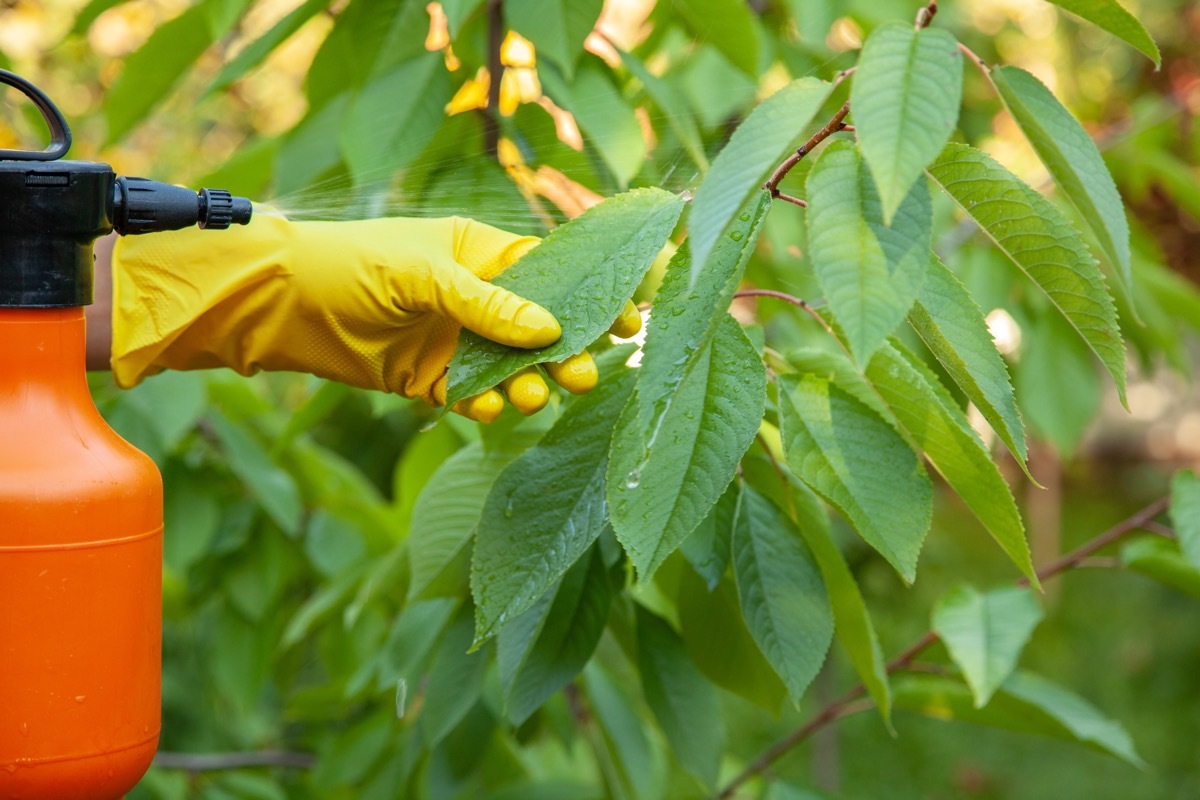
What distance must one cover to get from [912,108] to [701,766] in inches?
31.3

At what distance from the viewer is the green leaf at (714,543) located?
3.14 feet

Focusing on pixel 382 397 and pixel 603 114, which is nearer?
pixel 603 114

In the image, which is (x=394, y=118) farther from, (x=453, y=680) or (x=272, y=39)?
(x=453, y=680)

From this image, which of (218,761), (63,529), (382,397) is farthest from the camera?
(218,761)

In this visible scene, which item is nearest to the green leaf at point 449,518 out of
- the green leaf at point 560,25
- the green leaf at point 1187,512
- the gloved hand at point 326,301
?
the gloved hand at point 326,301

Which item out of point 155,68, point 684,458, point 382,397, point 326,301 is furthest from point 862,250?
point 155,68

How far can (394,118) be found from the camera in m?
1.26

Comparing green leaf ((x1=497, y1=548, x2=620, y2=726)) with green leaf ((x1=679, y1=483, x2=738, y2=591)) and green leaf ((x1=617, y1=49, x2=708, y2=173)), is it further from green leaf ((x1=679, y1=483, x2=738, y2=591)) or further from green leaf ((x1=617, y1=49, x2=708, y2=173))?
green leaf ((x1=617, y1=49, x2=708, y2=173))

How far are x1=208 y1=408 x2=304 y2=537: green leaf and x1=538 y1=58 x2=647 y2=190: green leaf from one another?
70 centimetres

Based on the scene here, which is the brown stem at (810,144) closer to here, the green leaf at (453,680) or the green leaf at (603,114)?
the green leaf at (603,114)

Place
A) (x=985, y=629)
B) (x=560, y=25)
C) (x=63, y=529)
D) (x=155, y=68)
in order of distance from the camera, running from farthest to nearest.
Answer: (x=155, y=68)
(x=985, y=629)
(x=560, y=25)
(x=63, y=529)

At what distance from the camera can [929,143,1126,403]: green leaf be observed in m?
0.70

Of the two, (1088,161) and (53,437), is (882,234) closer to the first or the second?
(1088,161)

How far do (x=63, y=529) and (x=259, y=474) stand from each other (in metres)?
0.93
